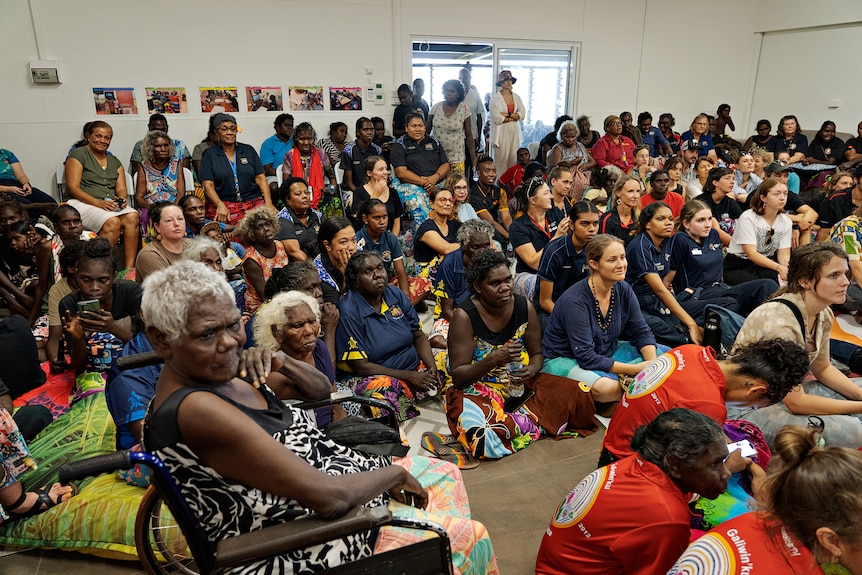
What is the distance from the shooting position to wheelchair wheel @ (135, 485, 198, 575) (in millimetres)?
1707

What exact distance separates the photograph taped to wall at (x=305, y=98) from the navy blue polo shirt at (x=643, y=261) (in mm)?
4908

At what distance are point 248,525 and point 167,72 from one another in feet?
22.0

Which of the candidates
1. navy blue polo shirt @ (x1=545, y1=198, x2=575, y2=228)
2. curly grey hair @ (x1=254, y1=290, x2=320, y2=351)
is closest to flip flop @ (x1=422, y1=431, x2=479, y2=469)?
curly grey hair @ (x1=254, y1=290, x2=320, y2=351)

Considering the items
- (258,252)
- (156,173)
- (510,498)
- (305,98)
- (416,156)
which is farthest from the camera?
(305,98)

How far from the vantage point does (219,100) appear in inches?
278

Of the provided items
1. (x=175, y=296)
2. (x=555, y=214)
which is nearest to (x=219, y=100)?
(x=555, y=214)

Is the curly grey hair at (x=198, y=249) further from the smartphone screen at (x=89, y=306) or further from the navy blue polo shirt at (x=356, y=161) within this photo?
the navy blue polo shirt at (x=356, y=161)

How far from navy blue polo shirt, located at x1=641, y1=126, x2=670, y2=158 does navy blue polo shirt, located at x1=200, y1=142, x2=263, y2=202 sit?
5785 millimetres

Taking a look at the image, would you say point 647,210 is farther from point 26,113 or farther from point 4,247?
point 26,113

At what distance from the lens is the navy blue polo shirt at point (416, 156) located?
673 cm

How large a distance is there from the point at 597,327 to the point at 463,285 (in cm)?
114

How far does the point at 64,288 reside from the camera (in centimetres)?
329

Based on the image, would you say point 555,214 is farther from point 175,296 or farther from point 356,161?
point 175,296

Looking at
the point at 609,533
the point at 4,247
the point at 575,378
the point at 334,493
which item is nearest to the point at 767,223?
the point at 575,378
